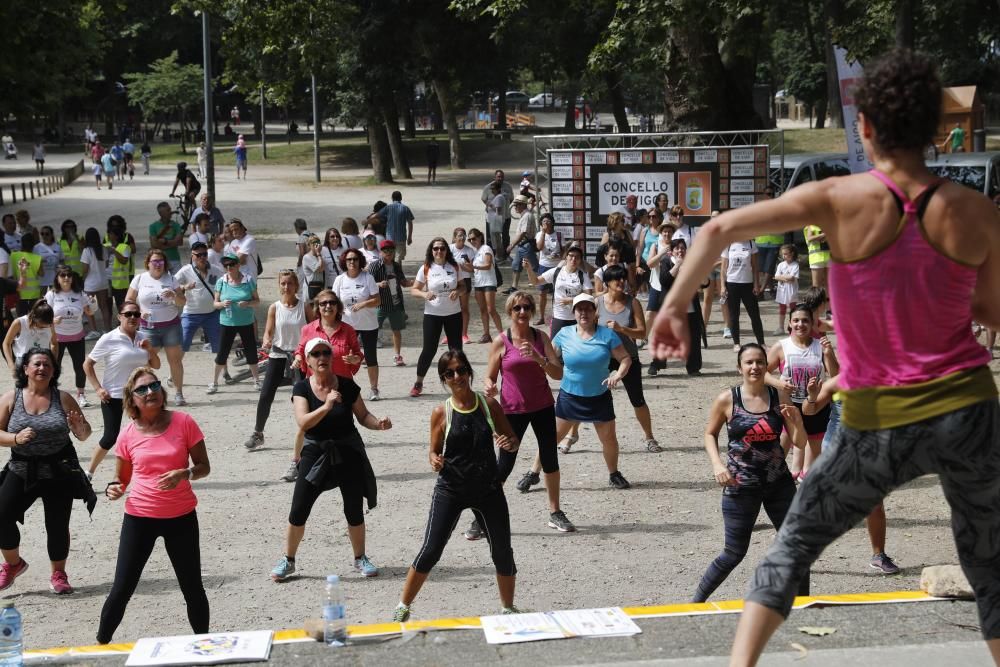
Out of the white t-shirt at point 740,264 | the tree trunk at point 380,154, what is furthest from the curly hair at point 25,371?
the tree trunk at point 380,154

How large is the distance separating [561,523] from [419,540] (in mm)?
1082

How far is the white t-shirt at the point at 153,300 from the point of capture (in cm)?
1369

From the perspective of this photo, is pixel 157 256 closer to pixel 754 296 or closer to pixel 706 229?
pixel 754 296

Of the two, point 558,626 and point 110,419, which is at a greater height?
point 558,626

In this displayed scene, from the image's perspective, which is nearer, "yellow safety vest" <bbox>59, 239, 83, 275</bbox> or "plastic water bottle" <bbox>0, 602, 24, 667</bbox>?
"plastic water bottle" <bbox>0, 602, 24, 667</bbox>

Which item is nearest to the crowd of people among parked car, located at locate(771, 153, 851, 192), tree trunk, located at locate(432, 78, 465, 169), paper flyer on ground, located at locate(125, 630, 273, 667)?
paper flyer on ground, located at locate(125, 630, 273, 667)

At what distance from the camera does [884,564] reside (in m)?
8.38

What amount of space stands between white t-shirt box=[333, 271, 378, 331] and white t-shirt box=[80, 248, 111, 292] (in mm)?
5717

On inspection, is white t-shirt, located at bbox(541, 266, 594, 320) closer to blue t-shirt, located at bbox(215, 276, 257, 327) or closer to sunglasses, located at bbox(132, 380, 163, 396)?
blue t-shirt, located at bbox(215, 276, 257, 327)

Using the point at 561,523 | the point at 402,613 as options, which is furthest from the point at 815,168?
the point at 402,613

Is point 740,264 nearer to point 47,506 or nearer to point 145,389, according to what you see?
point 47,506

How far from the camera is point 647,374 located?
1554 centimetres

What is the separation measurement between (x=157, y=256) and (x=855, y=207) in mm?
11739

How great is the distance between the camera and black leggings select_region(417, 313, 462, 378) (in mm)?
14469
